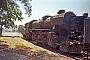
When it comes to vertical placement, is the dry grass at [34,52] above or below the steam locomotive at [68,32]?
below

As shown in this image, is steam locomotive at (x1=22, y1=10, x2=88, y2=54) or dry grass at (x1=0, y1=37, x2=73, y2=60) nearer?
dry grass at (x1=0, y1=37, x2=73, y2=60)

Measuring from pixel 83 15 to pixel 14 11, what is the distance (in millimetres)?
11116

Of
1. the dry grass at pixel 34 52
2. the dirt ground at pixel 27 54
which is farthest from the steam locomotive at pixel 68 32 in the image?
the dry grass at pixel 34 52

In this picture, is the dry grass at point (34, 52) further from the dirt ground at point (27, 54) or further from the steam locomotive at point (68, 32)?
the steam locomotive at point (68, 32)

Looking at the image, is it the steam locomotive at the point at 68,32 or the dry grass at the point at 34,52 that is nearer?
the dry grass at the point at 34,52

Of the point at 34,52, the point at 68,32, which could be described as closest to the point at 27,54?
the point at 34,52

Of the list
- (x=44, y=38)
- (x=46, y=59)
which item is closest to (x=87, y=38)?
(x=46, y=59)

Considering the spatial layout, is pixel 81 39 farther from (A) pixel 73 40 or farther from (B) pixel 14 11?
(B) pixel 14 11

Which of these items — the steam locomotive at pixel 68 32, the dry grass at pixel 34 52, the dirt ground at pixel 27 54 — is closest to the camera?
the dirt ground at pixel 27 54

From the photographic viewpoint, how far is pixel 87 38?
9.62 m

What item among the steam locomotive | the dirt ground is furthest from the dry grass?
the steam locomotive

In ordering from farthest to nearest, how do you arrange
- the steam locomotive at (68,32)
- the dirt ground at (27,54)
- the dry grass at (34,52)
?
the steam locomotive at (68,32) < the dry grass at (34,52) < the dirt ground at (27,54)

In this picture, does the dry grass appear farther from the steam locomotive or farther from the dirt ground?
the steam locomotive

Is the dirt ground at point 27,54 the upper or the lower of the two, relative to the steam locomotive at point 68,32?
lower
